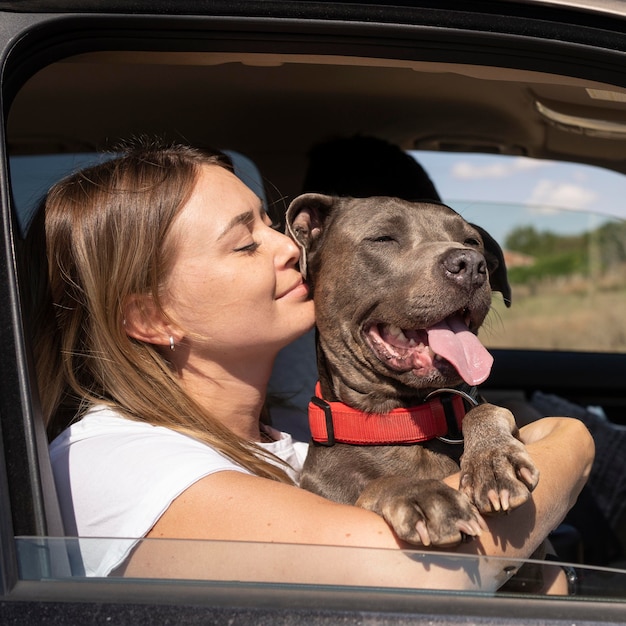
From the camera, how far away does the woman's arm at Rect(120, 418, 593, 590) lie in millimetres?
1400

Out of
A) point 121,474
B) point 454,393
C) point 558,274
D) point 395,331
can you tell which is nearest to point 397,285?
point 395,331

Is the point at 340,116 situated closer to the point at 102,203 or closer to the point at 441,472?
the point at 102,203

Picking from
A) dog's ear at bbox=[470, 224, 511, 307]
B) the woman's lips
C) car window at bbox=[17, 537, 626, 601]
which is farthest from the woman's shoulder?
dog's ear at bbox=[470, 224, 511, 307]

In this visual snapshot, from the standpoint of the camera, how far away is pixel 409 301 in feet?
7.82

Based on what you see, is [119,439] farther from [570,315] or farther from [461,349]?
[570,315]

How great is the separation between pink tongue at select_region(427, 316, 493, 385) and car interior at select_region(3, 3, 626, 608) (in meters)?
0.40

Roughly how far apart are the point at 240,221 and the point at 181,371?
1.54 ft

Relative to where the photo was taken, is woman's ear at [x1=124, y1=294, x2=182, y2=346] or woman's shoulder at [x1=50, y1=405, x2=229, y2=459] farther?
woman's ear at [x1=124, y1=294, x2=182, y2=346]

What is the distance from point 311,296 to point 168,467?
1.07 meters

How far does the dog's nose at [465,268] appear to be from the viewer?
7.55 ft

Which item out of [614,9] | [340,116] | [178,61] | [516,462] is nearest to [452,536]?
[516,462]

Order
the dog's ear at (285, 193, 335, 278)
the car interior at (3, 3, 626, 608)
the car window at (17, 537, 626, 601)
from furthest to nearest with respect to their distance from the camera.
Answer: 1. the dog's ear at (285, 193, 335, 278)
2. the car interior at (3, 3, 626, 608)
3. the car window at (17, 537, 626, 601)

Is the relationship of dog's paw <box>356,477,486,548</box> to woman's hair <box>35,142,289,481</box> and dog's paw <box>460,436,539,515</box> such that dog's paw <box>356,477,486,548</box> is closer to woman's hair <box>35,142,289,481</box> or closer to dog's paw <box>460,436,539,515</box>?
dog's paw <box>460,436,539,515</box>

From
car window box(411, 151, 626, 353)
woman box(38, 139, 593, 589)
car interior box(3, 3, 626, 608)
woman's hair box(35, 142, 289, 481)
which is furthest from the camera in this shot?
car window box(411, 151, 626, 353)
